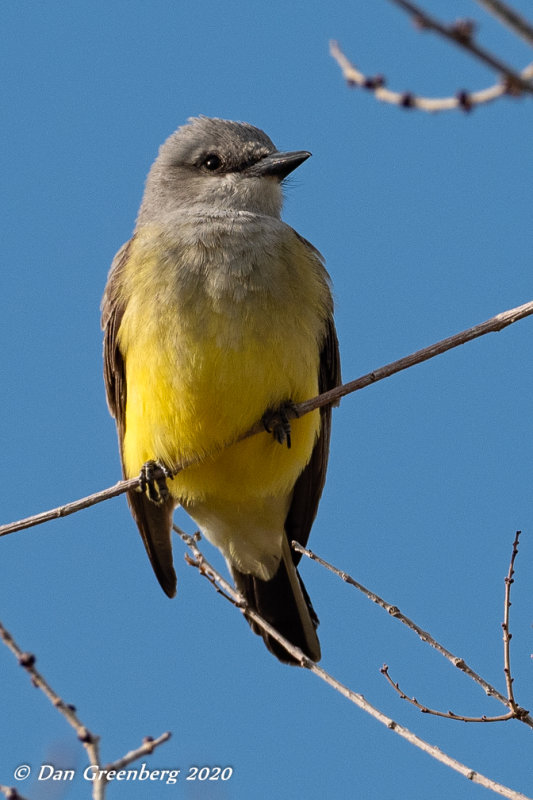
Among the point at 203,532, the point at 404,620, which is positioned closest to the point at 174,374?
the point at 203,532

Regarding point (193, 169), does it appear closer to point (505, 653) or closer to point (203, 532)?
point (203, 532)

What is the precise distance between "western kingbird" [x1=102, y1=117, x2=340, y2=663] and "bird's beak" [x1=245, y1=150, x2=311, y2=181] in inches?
0.6

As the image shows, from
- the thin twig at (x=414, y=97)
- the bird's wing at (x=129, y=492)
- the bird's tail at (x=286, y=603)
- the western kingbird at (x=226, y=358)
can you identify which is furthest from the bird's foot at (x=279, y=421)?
the thin twig at (x=414, y=97)

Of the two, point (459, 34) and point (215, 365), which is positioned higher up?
point (215, 365)

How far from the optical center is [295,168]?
289 inches

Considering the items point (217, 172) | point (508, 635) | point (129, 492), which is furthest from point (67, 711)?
point (217, 172)

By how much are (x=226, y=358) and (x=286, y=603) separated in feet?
7.31

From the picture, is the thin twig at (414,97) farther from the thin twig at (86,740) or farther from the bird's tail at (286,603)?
the bird's tail at (286,603)

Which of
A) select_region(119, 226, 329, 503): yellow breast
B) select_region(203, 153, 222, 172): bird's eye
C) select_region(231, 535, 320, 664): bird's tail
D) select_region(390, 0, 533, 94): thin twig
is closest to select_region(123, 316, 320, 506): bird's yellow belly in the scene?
select_region(119, 226, 329, 503): yellow breast

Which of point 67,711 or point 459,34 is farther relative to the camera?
point 67,711

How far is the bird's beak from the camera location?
7.28m

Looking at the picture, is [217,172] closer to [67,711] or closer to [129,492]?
[129,492]

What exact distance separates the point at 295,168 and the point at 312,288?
1010mm

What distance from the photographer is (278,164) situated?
7.36 meters
